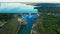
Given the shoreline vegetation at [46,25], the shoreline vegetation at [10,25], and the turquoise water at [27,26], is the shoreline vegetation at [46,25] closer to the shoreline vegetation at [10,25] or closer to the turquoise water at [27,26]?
the turquoise water at [27,26]

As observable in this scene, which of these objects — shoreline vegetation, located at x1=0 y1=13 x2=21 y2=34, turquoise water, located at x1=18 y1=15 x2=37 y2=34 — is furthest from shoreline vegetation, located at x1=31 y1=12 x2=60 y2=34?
shoreline vegetation, located at x1=0 y1=13 x2=21 y2=34

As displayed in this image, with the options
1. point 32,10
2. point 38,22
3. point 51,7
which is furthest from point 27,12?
point 51,7

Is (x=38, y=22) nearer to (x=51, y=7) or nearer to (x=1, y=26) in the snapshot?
(x=51, y=7)

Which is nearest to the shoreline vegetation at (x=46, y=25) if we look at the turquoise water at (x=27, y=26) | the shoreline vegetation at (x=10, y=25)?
the turquoise water at (x=27, y=26)

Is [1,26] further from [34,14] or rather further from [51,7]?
[51,7]

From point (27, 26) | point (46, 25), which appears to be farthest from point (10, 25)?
point (46, 25)

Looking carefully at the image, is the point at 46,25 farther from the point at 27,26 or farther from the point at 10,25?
the point at 10,25

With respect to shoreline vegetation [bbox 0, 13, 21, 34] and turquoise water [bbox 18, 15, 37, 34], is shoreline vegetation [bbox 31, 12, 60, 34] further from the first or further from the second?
shoreline vegetation [bbox 0, 13, 21, 34]

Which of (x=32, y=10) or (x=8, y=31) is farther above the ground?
(x=32, y=10)

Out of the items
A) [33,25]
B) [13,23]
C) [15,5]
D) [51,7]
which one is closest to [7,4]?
[15,5]
